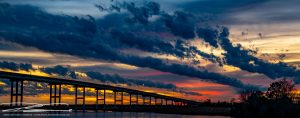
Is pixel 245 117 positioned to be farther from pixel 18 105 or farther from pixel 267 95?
pixel 18 105

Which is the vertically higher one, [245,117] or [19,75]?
[19,75]

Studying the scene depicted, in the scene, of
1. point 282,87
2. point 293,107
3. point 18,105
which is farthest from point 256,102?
point 18,105

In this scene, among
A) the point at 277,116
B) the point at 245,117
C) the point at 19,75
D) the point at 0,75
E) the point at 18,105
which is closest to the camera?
the point at 277,116

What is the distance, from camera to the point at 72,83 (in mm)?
198125

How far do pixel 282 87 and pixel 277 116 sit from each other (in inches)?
1706

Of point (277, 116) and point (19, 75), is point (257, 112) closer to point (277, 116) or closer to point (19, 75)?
point (277, 116)

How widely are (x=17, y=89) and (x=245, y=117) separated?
239ft

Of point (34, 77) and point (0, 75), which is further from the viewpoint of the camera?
point (34, 77)

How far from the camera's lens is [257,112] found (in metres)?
137

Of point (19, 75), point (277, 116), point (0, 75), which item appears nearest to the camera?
point (277, 116)

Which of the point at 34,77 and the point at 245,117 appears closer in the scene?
the point at 245,117

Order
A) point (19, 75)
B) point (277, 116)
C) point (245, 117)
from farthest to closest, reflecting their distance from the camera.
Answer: point (19, 75) < point (245, 117) < point (277, 116)

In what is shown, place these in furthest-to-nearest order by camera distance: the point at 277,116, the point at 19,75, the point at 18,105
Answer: the point at 18,105, the point at 19,75, the point at 277,116

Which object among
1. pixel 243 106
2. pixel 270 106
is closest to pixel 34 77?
pixel 243 106
